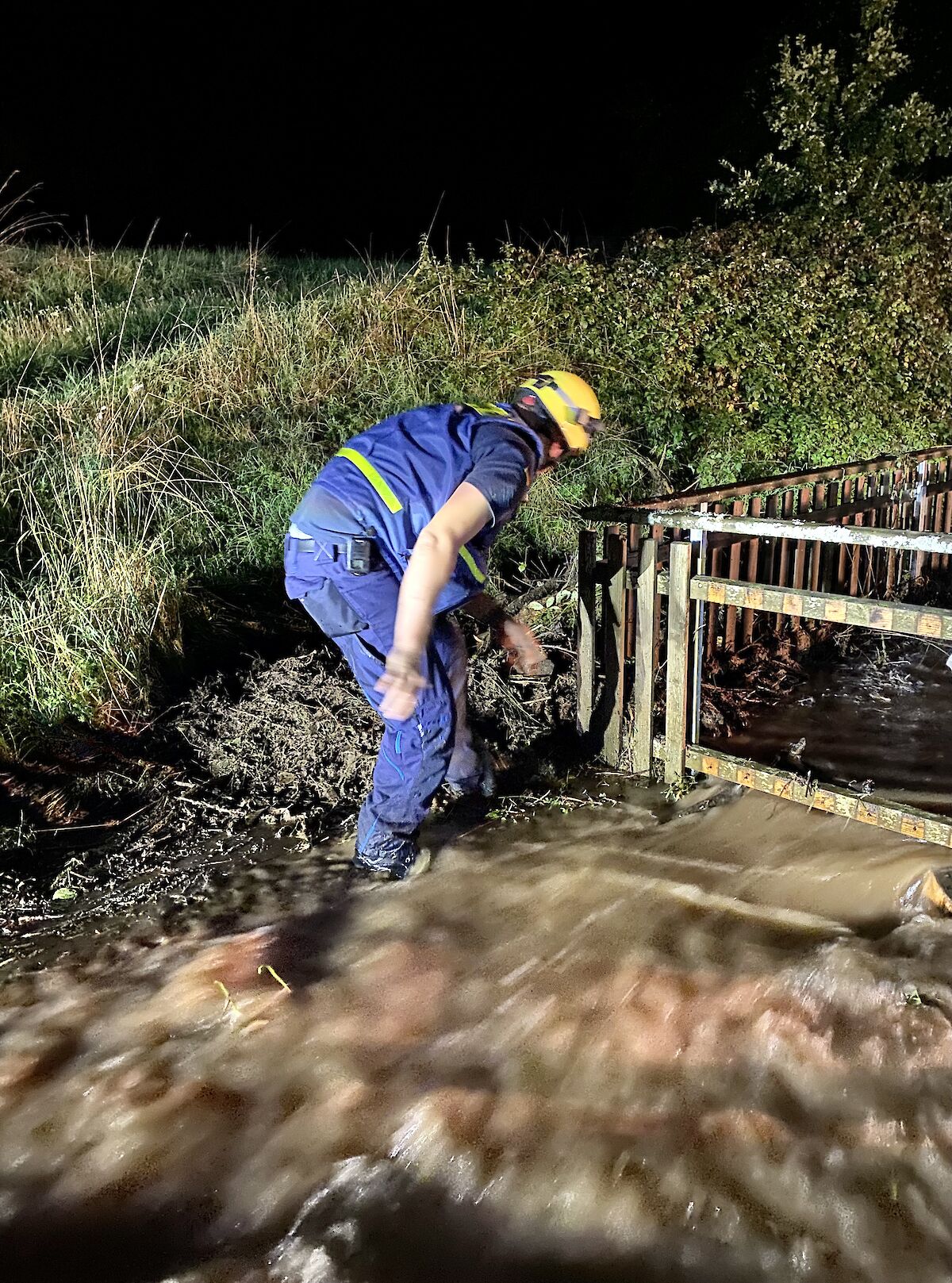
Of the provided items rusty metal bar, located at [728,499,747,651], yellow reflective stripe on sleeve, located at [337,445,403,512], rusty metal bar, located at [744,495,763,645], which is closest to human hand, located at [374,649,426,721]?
yellow reflective stripe on sleeve, located at [337,445,403,512]

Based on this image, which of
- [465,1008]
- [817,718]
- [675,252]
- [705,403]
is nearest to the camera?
[465,1008]

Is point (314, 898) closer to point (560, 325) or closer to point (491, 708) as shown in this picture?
point (491, 708)

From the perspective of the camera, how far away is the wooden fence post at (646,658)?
4137mm

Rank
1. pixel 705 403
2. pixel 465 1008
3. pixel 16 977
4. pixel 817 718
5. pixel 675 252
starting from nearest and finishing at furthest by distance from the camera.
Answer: pixel 465 1008, pixel 16 977, pixel 817 718, pixel 705 403, pixel 675 252

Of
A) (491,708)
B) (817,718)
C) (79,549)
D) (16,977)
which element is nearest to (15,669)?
(79,549)

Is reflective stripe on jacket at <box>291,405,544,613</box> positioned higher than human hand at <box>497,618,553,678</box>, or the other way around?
reflective stripe on jacket at <box>291,405,544,613</box>

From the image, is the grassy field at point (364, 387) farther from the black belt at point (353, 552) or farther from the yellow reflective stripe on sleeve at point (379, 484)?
the yellow reflective stripe on sleeve at point (379, 484)

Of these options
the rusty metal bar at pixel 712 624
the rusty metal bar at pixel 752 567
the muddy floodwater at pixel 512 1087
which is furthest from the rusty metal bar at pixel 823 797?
the rusty metal bar at pixel 712 624

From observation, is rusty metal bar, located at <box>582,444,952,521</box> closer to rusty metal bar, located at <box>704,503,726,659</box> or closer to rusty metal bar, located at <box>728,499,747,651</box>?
rusty metal bar, located at <box>728,499,747,651</box>

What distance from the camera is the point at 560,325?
810cm

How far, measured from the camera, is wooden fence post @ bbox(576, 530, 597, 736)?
432 centimetres

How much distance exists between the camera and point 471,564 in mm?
3309

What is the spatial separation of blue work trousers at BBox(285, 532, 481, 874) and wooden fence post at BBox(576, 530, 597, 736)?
0.92 meters

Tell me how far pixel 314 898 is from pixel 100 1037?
2.97 ft
